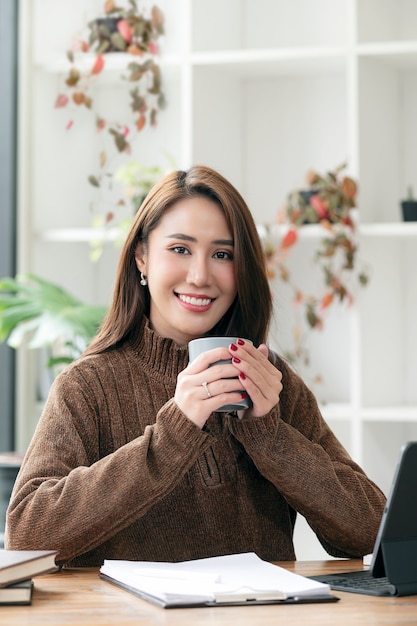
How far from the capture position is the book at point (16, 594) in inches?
51.6

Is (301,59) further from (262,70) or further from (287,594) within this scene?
(287,594)

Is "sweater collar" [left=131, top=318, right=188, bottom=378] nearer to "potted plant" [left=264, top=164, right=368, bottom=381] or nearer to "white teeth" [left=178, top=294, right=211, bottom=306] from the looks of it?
"white teeth" [left=178, top=294, right=211, bottom=306]

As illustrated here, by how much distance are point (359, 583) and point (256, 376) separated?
14.0 inches

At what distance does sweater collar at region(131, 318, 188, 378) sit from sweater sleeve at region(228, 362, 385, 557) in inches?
9.3

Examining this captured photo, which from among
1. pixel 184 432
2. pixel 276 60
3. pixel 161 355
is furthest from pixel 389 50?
pixel 184 432

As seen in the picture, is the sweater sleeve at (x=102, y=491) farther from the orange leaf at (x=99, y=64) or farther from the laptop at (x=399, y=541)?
the orange leaf at (x=99, y=64)

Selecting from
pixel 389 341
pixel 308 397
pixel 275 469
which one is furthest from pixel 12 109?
pixel 275 469

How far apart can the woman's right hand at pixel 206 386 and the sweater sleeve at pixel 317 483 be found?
0.42 feet

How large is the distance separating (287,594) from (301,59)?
213cm

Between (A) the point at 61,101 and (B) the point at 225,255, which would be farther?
(A) the point at 61,101

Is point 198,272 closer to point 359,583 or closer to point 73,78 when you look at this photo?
point 359,583

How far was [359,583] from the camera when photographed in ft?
4.78

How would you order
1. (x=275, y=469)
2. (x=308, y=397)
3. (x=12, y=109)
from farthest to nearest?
(x=12, y=109), (x=308, y=397), (x=275, y=469)

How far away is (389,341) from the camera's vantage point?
3.20 metres
